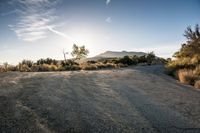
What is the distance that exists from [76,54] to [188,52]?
2325 inches

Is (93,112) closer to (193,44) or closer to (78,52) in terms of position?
(193,44)

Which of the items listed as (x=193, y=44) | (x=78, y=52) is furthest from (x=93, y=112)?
(x=78, y=52)

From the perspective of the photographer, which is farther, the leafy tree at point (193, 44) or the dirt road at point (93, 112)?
the leafy tree at point (193, 44)

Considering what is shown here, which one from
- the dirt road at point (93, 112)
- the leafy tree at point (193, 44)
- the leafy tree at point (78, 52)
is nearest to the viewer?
the dirt road at point (93, 112)

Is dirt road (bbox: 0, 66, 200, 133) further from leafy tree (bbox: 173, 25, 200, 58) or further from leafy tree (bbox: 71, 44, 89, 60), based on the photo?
leafy tree (bbox: 71, 44, 89, 60)

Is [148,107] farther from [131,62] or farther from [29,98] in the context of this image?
[131,62]

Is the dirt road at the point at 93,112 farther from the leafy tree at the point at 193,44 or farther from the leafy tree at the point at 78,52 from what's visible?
the leafy tree at the point at 78,52

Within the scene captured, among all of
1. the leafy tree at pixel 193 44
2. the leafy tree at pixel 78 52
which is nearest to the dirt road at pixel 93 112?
the leafy tree at pixel 193 44

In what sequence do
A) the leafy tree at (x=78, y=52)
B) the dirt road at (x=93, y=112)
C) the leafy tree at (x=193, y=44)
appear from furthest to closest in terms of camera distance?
the leafy tree at (x=78, y=52), the leafy tree at (x=193, y=44), the dirt road at (x=93, y=112)

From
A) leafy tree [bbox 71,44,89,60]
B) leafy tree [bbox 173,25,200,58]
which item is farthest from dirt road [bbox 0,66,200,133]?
leafy tree [bbox 71,44,89,60]

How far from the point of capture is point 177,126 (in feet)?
17.2

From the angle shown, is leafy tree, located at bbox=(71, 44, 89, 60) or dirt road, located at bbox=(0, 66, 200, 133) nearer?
dirt road, located at bbox=(0, 66, 200, 133)

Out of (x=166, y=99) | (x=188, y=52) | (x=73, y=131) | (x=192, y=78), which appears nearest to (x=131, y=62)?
(x=188, y=52)

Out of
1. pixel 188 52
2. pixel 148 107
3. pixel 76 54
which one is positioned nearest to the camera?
pixel 148 107
